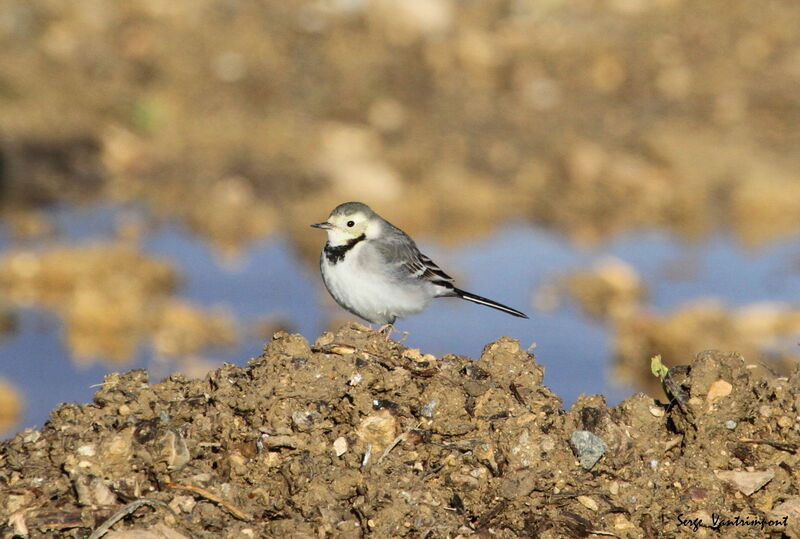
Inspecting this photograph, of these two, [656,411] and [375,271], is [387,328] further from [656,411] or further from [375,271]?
[656,411]

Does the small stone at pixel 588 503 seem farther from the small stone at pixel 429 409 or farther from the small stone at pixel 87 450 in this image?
the small stone at pixel 87 450

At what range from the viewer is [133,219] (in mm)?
14031

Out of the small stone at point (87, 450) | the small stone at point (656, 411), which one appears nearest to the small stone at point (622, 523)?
the small stone at point (656, 411)

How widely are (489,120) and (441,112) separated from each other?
772 mm

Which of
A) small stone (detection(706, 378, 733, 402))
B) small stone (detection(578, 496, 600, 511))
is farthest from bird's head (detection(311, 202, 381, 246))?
small stone (detection(578, 496, 600, 511))

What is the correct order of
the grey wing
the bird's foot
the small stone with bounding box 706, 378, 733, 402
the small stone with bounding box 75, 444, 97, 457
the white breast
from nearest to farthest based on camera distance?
the small stone with bounding box 75, 444, 97, 457, the small stone with bounding box 706, 378, 733, 402, the bird's foot, the white breast, the grey wing

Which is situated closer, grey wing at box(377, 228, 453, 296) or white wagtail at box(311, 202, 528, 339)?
white wagtail at box(311, 202, 528, 339)

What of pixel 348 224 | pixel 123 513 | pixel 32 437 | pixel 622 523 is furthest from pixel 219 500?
pixel 348 224

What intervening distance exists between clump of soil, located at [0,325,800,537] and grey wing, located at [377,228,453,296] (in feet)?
5.89

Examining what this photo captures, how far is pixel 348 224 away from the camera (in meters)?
7.02

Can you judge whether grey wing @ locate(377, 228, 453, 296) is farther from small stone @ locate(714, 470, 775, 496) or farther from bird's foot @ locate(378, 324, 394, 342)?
small stone @ locate(714, 470, 775, 496)

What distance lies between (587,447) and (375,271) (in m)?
2.32

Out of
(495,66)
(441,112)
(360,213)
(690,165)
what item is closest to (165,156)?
(441,112)

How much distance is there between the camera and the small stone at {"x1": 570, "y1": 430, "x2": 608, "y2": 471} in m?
4.77
